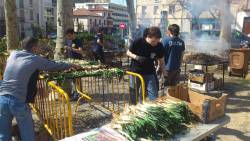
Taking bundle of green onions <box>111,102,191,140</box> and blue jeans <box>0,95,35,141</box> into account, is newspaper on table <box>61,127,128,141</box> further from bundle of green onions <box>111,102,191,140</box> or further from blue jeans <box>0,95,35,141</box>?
blue jeans <box>0,95,35,141</box>

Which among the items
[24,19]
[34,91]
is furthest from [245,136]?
[24,19]

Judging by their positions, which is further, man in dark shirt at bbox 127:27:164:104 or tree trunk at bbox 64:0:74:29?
tree trunk at bbox 64:0:74:29

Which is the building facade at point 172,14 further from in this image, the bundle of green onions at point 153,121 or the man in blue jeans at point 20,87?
the bundle of green onions at point 153,121

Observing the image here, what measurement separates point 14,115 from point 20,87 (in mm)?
399

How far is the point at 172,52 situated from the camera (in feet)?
24.3

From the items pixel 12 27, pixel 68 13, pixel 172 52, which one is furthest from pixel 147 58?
pixel 12 27

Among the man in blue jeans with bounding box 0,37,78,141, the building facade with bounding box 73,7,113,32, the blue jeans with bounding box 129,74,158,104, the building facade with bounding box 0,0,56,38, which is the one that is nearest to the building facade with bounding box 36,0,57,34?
the building facade with bounding box 0,0,56,38

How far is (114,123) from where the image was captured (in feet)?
11.4

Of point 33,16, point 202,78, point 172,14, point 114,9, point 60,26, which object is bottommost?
point 202,78

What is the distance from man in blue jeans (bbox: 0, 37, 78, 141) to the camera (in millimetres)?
4141

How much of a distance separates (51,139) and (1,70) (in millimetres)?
3681

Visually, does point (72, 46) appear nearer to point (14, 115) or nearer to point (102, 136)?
point (14, 115)

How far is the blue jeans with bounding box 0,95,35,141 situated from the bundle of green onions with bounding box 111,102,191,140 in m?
1.43

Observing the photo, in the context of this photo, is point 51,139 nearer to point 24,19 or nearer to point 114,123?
point 114,123
